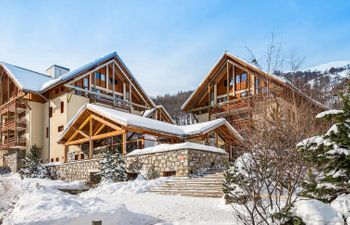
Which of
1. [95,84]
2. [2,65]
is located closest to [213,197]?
[95,84]

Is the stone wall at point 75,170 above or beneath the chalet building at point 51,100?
beneath

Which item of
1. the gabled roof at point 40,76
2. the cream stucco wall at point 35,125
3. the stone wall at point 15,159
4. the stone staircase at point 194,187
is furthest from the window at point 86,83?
the stone staircase at point 194,187

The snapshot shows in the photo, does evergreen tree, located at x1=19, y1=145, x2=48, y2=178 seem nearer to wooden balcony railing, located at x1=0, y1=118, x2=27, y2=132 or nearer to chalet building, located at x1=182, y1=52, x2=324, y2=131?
wooden balcony railing, located at x1=0, y1=118, x2=27, y2=132

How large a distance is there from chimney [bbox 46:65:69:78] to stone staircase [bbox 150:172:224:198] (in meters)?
23.3

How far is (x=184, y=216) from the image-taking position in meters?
8.13

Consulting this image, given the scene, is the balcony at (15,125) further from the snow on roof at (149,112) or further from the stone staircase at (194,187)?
the stone staircase at (194,187)

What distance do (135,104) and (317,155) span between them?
90.5ft

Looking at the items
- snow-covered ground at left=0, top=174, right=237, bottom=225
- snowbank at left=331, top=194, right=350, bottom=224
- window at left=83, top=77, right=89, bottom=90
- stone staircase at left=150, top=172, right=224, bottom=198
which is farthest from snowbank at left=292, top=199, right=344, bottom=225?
window at left=83, top=77, right=89, bottom=90

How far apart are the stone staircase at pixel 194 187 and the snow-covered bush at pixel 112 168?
2757 mm

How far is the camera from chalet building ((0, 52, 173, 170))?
2678 centimetres

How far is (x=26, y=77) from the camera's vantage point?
2916 centimetres

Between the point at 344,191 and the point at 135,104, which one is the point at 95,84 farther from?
the point at 344,191

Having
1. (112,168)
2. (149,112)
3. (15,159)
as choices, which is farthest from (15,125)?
(112,168)

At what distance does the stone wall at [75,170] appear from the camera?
1848cm
